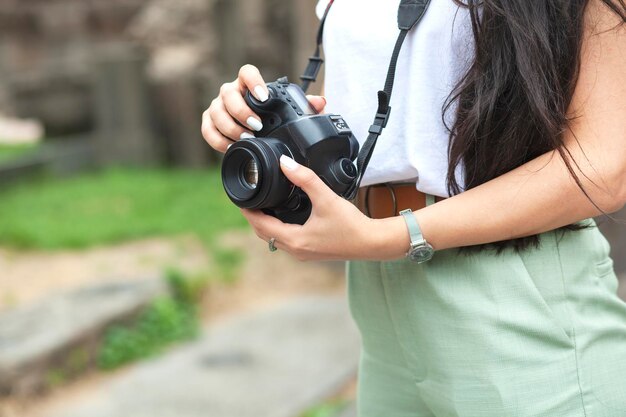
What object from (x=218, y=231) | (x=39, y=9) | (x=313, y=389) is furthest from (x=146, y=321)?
(x=39, y=9)

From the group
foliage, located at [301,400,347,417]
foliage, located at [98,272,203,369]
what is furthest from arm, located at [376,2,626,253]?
foliage, located at [98,272,203,369]

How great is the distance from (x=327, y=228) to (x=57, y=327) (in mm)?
2993

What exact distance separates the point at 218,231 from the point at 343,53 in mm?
4336

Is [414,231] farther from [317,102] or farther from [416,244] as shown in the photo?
[317,102]

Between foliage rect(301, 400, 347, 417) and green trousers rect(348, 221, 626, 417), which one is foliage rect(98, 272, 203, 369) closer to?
foliage rect(301, 400, 347, 417)

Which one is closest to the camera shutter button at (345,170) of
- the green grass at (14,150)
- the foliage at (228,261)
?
the foliage at (228,261)

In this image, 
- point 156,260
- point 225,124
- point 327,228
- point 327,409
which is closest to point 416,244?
point 327,228

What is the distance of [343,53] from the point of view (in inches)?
49.6

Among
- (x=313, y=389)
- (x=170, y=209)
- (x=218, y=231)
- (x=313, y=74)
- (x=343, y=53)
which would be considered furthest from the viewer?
(x=170, y=209)

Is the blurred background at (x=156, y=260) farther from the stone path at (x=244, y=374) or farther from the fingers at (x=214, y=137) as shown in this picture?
the fingers at (x=214, y=137)

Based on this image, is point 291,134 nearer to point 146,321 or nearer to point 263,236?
point 263,236

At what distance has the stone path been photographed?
3.41m

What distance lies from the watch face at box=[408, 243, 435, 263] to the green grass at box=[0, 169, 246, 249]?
430 centimetres

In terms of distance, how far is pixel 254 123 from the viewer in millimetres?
1184
